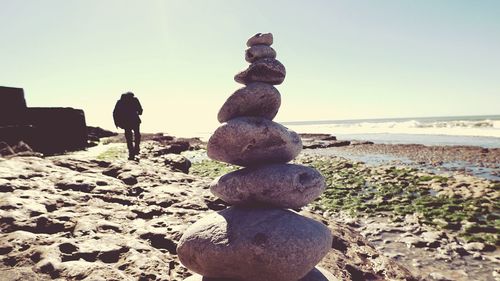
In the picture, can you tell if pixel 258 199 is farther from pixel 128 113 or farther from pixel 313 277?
pixel 128 113

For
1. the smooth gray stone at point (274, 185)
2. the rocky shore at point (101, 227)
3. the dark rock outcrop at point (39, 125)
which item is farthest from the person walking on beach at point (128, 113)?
the smooth gray stone at point (274, 185)

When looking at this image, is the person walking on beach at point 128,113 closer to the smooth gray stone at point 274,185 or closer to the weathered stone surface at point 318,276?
the smooth gray stone at point 274,185

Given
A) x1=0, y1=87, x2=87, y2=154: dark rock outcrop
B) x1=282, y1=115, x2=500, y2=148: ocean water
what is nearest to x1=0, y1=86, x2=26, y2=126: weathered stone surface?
x1=0, y1=87, x2=87, y2=154: dark rock outcrop

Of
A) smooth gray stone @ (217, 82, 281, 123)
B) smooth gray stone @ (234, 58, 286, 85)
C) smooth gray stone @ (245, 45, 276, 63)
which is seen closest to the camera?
smooth gray stone @ (217, 82, 281, 123)

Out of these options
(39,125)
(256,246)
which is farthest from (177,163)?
(256,246)

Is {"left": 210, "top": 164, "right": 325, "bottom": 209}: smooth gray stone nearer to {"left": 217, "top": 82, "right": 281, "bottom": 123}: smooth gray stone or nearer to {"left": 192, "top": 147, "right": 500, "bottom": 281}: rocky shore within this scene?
{"left": 217, "top": 82, "right": 281, "bottom": 123}: smooth gray stone

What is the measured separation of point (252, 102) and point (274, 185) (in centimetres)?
141

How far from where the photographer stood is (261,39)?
5473 mm

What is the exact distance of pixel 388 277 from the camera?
5.61 meters

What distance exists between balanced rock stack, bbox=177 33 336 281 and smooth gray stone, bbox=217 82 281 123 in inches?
0.6

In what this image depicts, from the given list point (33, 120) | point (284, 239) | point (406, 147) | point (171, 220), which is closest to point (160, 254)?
point (171, 220)

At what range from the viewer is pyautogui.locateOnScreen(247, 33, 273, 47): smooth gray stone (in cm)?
544

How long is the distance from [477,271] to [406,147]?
87.9 ft

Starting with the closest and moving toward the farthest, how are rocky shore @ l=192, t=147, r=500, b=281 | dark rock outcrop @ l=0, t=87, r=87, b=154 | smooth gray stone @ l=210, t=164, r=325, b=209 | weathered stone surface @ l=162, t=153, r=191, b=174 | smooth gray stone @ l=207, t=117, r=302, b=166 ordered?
smooth gray stone @ l=210, t=164, r=325, b=209 → smooth gray stone @ l=207, t=117, r=302, b=166 → rocky shore @ l=192, t=147, r=500, b=281 → dark rock outcrop @ l=0, t=87, r=87, b=154 → weathered stone surface @ l=162, t=153, r=191, b=174
